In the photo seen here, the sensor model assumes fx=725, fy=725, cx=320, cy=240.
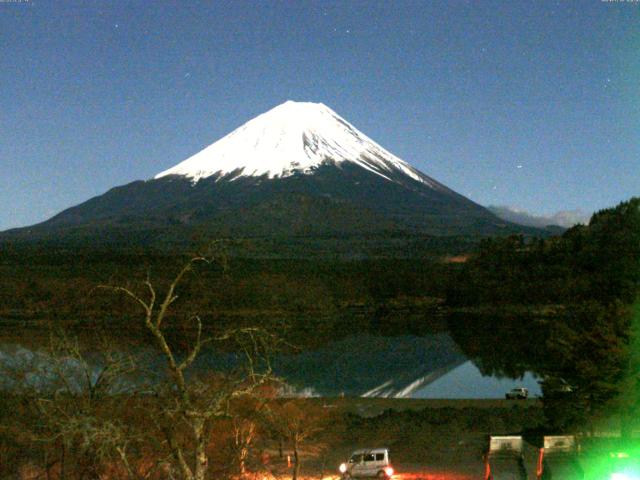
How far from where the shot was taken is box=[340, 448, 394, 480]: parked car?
13.8m

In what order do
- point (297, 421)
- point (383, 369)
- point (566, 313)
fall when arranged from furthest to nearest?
point (566, 313), point (383, 369), point (297, 421)

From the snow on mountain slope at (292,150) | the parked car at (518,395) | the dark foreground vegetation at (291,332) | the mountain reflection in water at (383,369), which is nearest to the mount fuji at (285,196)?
the snow on mountain slope at (292,150)

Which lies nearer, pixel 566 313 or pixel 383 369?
pixel 383 369

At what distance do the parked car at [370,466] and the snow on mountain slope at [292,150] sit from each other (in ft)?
466

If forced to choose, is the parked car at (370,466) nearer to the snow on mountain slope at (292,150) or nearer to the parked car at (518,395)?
the parked car at (518,395)

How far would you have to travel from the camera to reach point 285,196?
456ft

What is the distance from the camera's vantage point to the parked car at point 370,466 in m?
13.8

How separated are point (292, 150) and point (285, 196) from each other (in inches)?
1266

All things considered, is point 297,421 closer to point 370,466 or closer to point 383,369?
point 370,466

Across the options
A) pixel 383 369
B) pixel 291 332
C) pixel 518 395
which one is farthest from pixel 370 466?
pixel 291 332

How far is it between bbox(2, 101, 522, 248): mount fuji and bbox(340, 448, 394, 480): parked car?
83.8m

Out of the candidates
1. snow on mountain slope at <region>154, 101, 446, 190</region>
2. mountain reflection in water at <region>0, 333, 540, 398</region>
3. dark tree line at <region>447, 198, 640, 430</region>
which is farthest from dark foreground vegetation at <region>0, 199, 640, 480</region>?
snow on mountain slope at <region>154, 101, 446, 190</region>

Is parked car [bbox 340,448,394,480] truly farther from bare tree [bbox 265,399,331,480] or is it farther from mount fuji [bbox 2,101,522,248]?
mount fuji [bbox 2,101,522,248]

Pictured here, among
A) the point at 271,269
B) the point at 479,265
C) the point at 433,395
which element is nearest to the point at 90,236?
the point at 271,269
